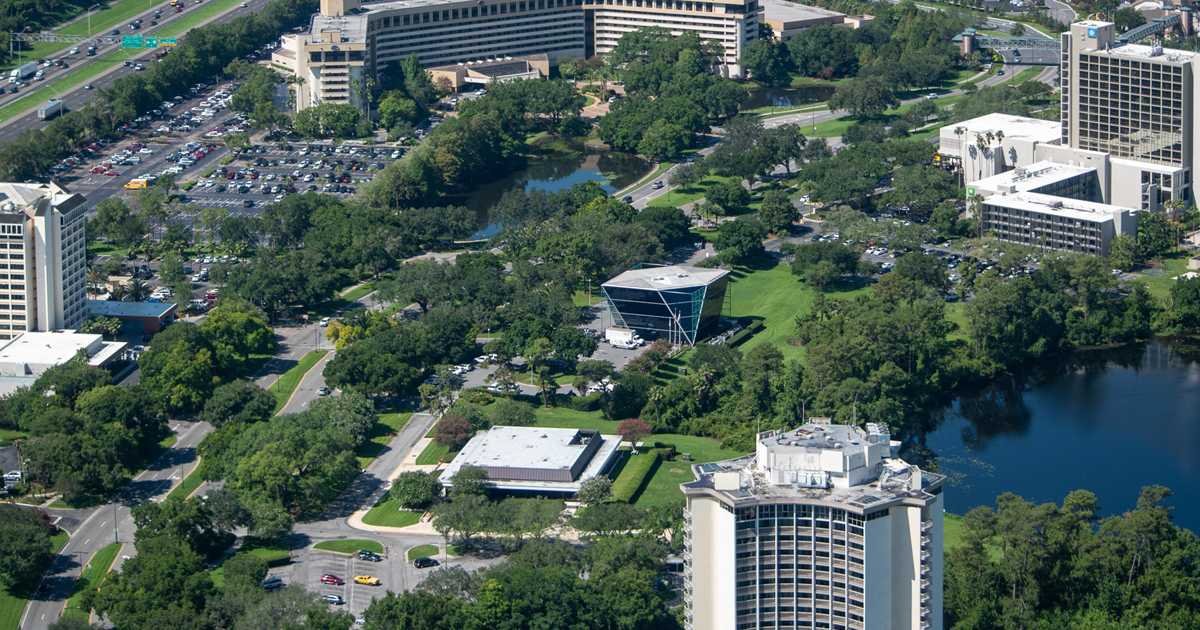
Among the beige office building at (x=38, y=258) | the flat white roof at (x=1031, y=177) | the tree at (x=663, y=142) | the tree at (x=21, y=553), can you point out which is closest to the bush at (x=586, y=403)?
the beige office building at (x=38, y=258)

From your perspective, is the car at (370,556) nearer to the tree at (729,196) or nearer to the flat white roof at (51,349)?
the flat white roof at (51,349)

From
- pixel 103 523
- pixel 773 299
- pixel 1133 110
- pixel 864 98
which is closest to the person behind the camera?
pixel 103 523

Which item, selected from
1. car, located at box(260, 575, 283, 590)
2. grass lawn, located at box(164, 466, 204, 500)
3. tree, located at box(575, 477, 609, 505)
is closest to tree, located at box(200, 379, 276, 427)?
grass lawn, located at box(164, 466, 204, 500)

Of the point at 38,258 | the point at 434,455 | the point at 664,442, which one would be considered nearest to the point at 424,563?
the point at 434,455

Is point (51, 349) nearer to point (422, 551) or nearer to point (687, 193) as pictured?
point (422, 551)

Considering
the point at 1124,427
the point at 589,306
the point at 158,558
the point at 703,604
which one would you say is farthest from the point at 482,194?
the point at 703,604
